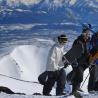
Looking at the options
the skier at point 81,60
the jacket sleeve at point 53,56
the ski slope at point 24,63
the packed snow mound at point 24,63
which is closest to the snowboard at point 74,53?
the skier at point 81,60

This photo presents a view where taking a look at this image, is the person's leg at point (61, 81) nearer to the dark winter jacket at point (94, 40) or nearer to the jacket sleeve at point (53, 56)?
the jacket sleeve at point (53, 56)

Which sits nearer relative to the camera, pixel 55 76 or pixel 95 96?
pixel 95 96

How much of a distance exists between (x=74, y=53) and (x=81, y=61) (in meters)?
0.26

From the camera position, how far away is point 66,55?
11.4 metres

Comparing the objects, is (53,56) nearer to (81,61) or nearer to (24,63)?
(81,61)

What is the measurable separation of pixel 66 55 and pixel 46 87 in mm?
859

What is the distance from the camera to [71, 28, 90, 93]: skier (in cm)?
1130

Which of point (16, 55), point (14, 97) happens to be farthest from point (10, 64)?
point (14, 97)

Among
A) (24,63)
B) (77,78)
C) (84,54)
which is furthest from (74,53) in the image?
(24,63)

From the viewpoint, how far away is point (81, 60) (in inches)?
448

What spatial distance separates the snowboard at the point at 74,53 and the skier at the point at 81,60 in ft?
0.19

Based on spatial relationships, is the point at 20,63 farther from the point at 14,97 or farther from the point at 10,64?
the point at 14,97

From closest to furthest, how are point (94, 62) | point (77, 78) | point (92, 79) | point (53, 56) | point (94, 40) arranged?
point (53, 56) < point (77, 78) < point (94, 40) < point (94, 62) < point (92, 79)

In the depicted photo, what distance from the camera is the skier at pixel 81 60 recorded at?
1130 centimetres
